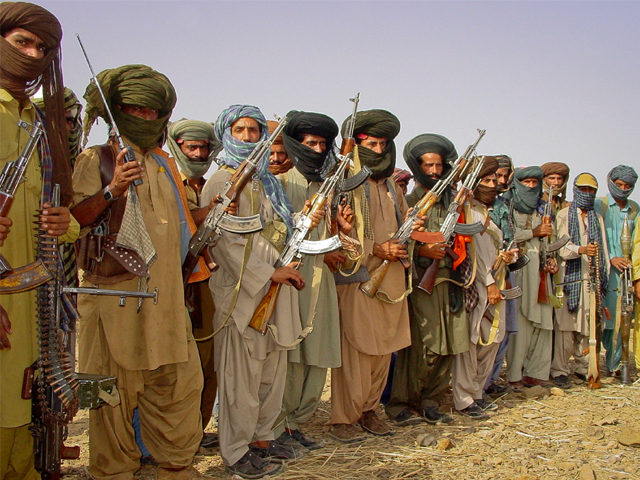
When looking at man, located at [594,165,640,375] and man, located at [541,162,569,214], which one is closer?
man, located at [594,165,640,375]

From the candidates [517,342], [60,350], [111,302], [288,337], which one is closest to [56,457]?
[60,350]

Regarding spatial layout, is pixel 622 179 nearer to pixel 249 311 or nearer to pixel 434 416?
pixel 434 416

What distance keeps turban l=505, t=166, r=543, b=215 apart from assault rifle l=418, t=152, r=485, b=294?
1.37m

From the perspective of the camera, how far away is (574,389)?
22.9 feet

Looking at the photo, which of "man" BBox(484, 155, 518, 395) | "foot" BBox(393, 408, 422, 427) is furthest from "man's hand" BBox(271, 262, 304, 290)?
"man" BBox(484, 155, 518, 395)

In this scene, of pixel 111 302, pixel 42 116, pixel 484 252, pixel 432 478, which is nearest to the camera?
pixel 42 116

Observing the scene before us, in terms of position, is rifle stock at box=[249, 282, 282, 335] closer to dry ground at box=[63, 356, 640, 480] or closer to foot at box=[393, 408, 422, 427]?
dry ground at box=[63, 356, 640, 480]

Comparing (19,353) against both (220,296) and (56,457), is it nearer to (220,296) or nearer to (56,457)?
(56,457)

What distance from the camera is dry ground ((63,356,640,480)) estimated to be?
4348mm

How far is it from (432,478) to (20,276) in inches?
118

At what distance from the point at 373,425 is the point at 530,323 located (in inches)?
105

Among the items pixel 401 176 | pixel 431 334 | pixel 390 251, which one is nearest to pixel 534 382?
pixel 431 334

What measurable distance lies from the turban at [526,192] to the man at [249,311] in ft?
12.1

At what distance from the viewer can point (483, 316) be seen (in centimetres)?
594
